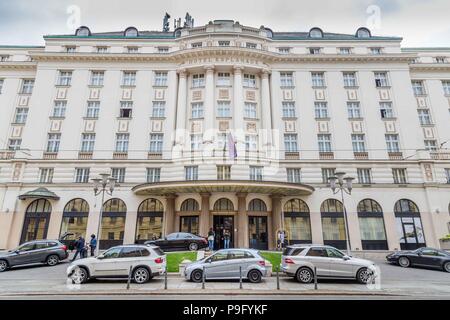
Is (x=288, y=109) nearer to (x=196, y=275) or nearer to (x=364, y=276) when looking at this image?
(x=364, y=276)

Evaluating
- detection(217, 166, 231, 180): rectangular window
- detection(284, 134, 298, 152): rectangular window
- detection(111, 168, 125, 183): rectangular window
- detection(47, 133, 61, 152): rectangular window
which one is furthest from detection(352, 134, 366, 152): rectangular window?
detection(47, 133, 61, 152): rectangular window

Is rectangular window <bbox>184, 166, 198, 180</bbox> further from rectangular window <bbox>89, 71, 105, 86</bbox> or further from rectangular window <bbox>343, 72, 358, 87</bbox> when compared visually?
rectangular window <bbox>343, 72, 358, 87</bbox>

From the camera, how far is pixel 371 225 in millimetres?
26172

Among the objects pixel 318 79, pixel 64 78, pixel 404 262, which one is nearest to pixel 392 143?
pixel 318 79

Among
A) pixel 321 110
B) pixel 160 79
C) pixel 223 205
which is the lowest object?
pixel 223 205

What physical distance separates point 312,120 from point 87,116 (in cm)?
2574

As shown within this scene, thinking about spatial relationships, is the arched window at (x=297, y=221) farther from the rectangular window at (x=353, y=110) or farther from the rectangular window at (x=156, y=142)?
the rectangular window at (x=156, y=142)

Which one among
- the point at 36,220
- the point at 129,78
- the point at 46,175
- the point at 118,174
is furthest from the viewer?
the point at 129,78

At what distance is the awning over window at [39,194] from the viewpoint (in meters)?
24.7

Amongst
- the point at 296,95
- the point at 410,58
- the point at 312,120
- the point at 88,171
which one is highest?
the point at 410,58

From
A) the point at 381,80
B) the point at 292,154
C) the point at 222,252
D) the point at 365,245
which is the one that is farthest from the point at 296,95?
the point at 222,252

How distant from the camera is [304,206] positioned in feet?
87.4

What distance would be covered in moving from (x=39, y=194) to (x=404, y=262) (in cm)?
3154
